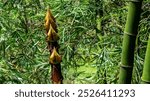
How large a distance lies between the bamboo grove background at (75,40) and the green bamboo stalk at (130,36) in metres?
0.42

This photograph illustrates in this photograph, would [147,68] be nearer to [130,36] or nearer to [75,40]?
[130,36]

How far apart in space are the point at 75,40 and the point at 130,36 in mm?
670

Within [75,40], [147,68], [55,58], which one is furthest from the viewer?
[75,40]

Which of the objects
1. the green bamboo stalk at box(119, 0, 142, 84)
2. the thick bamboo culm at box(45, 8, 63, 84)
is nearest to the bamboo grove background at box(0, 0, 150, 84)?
the green bamboo stalk at box(119, 0, 142, 84)

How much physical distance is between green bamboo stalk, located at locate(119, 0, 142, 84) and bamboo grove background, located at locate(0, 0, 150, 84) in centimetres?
42

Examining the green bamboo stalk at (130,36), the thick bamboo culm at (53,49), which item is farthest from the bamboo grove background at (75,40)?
the thick bamboo culm at (53,49)

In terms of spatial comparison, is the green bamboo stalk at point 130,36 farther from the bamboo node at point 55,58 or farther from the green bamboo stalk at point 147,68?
the bamboo node at point 55,58

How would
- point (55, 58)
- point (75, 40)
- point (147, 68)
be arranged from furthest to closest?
point (75, 40), point (147, 68), point (55, 58)

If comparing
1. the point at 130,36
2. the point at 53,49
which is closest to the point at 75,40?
the point at 130,36

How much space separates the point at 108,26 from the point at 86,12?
12 centimetres

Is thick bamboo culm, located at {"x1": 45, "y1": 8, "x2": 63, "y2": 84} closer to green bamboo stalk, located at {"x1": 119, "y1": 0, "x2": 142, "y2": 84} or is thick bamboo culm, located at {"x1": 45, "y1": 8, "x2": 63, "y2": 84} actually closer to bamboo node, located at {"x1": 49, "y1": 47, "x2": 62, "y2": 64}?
bamboo node, located at {"x1": 49, "y1": 47, "x2": 62, "y2": 64}

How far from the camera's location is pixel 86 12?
1844mm

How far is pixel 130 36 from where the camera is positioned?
45.8 inches

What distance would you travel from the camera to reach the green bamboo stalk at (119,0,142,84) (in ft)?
3.78
